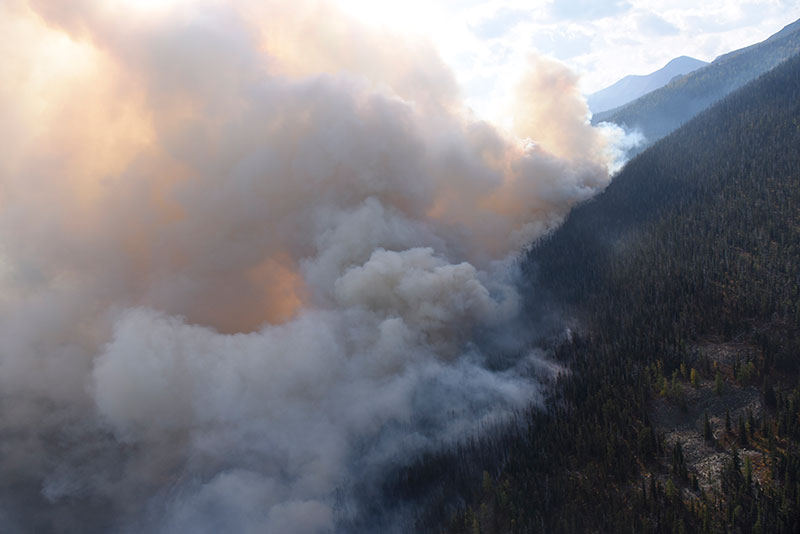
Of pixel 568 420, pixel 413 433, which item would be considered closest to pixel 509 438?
pixel 568 420

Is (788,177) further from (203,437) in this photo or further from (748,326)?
(203,437)

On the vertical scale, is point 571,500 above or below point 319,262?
below

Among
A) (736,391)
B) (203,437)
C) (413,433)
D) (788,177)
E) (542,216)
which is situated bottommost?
(736,391)

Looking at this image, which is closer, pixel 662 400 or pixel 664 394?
pixel 662 400

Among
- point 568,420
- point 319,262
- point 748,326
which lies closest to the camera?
point 568,420

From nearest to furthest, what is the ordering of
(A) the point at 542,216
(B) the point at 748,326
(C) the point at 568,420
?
(C) the point at 568,420 < (B) the point at 748,326 < (A) the point at 542,216

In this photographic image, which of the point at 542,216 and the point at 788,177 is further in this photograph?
the point at 542,216

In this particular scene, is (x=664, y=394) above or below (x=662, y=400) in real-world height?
above
